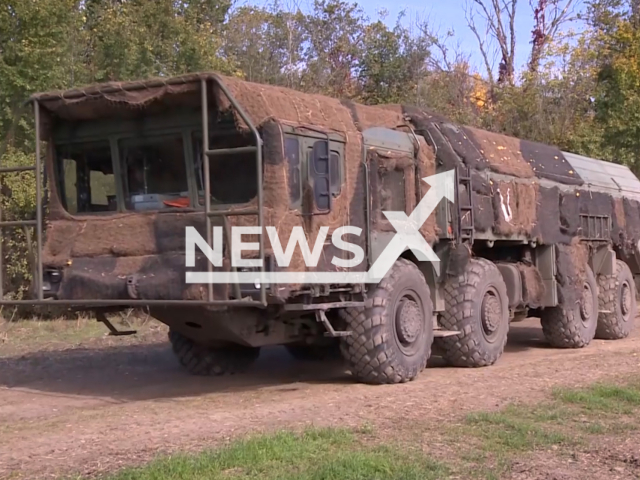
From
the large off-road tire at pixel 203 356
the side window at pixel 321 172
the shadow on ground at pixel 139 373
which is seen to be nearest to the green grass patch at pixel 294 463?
the side window at pixel 321 172

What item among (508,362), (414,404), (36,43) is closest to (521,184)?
(508,362)

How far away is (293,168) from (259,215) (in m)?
0.88

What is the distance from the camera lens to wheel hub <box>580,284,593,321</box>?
44.6 ft

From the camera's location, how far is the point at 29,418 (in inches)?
334

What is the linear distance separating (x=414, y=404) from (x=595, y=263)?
24.6 ft

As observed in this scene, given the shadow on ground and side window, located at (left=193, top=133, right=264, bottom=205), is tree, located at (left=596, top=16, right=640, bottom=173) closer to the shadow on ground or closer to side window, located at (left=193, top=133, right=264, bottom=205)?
the shadow on ground

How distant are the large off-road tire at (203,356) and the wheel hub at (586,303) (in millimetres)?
5513

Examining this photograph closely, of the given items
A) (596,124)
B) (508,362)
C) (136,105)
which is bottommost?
(508,362)

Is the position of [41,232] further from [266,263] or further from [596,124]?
[596,124]

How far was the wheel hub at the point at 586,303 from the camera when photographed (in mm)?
13602

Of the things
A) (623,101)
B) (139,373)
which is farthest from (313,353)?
(623,101)

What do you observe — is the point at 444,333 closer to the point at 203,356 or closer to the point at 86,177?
the point at 203,356

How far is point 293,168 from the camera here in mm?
8500

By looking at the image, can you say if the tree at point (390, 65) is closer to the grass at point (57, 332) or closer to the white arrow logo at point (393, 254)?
the grass at point (57, 332)
